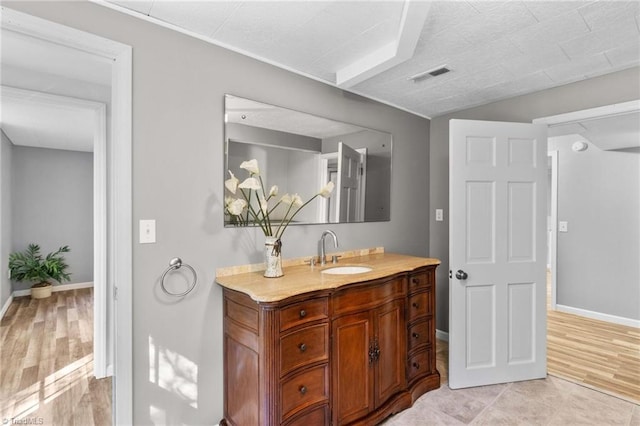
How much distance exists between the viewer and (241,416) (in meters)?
1.73

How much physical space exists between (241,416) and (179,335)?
545 millimetres

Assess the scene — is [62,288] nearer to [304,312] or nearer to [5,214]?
[5,214]

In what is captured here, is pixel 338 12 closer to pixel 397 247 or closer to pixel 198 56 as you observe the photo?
pixel 198 56

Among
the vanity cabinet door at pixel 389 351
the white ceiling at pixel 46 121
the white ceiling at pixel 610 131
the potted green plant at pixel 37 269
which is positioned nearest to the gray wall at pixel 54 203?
the potted green plant at pixel 37 269

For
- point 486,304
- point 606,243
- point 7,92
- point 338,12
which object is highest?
point 338,12

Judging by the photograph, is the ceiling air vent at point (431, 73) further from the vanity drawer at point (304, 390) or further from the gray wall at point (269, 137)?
the vanity drawer at point (304, 390)

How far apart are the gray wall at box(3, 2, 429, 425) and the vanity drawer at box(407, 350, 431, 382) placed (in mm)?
1286

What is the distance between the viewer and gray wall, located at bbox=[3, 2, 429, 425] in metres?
1.66

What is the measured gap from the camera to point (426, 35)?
1849 mm

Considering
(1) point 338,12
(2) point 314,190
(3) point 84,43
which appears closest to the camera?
(3) point 84,43

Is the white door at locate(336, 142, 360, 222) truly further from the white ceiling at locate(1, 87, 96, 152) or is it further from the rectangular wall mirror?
the white ceiling at locate(1, 87, 96, 152)

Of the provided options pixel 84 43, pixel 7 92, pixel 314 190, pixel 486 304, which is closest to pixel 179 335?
pixel 314 190

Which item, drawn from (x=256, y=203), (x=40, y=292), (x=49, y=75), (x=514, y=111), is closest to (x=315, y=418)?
(x=256, y=203)

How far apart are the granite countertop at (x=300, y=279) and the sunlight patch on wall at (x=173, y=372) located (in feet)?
1.47
